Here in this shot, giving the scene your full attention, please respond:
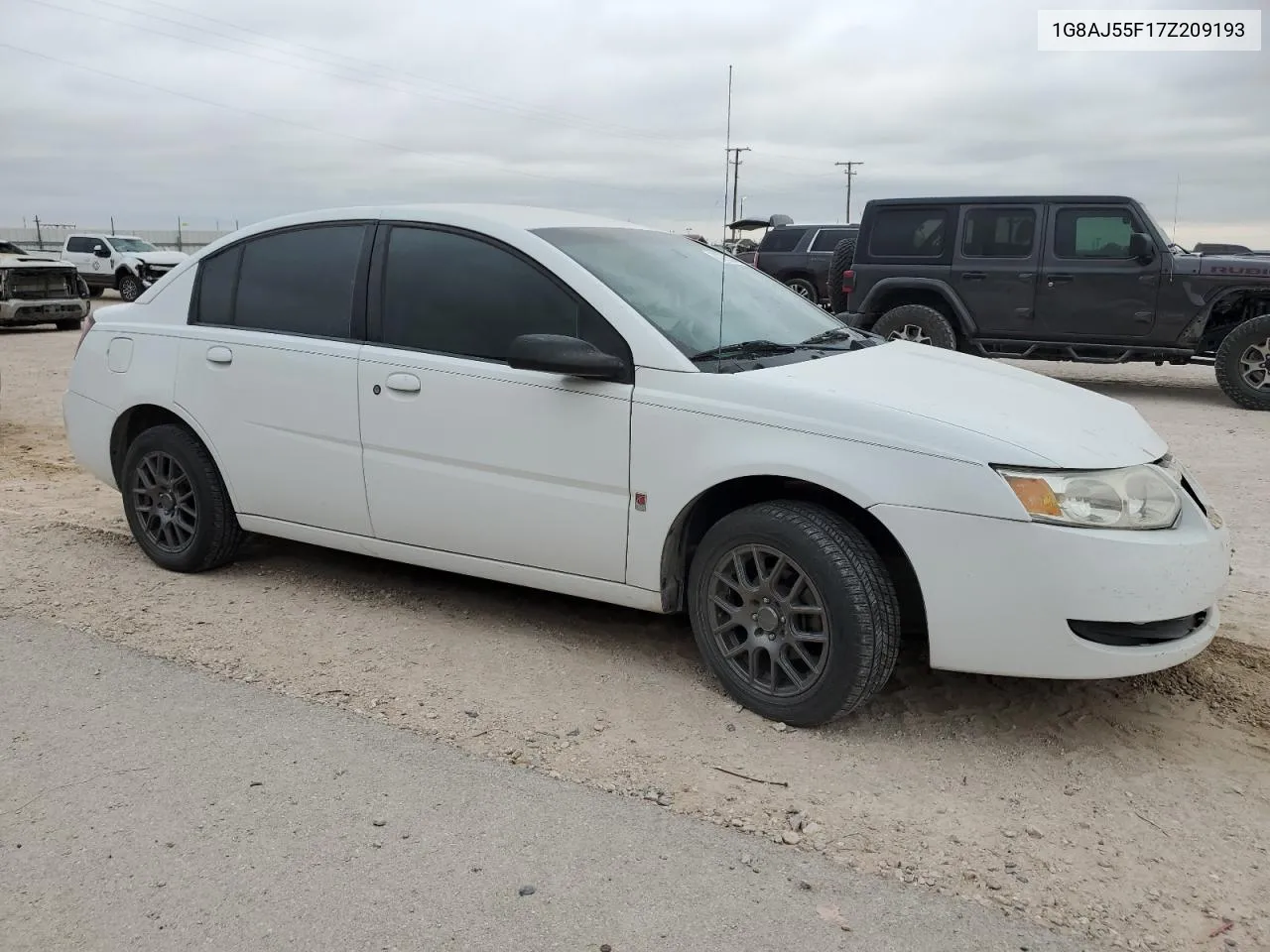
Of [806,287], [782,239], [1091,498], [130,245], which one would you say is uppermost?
[782,239]

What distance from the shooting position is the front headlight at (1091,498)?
10.8ft

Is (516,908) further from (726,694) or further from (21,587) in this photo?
(21,587)

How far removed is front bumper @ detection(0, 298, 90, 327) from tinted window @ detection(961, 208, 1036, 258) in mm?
14670

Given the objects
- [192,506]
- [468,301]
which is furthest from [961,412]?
[192,506]

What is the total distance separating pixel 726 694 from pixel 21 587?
337 cm

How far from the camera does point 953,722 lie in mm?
3740

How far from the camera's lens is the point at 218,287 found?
516 centimetres

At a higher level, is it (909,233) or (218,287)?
(909,233)

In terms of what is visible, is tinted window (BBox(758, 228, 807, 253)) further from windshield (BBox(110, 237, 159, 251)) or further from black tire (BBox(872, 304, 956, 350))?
windshield (BBox(110, 237, 159, 251))

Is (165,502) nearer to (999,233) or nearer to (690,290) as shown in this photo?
(690,290)

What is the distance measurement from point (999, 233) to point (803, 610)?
31.3 ft

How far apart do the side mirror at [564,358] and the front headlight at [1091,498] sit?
1364 mm

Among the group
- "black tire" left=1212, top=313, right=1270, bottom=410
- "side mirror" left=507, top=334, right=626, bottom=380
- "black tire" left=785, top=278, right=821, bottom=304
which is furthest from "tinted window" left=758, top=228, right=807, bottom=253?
"side mirror" left=507, top=334, right=626, bottom=380

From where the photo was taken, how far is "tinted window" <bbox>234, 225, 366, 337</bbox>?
4.75 metres
